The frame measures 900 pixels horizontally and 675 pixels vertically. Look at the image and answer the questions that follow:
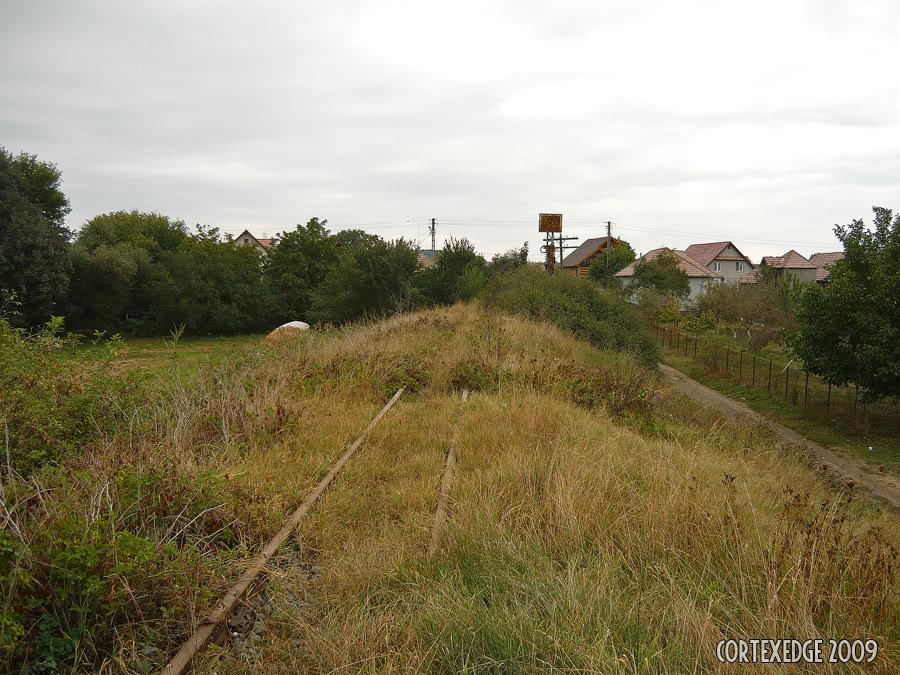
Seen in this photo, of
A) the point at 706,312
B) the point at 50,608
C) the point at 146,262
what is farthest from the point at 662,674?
the point at 146,262

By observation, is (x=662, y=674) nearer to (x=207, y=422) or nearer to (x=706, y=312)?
(x=207, y=422)

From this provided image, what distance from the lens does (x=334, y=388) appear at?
8.87 meters

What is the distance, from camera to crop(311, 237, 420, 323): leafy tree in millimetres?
37938

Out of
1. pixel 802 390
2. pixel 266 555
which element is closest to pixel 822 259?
pixel 802 390

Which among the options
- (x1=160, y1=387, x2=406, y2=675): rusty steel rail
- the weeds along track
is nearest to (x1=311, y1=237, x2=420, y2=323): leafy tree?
the weeds along track

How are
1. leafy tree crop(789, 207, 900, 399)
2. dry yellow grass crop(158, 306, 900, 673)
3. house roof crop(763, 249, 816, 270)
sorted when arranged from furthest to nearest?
house roof crop(763, 249, 816, 270) → leafy tree crop(789, 207, 900, 399) → dry yellow grass crop(158, 306, 900, 673)

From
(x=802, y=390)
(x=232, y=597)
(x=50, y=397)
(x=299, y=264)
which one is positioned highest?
(x=299, y=264)

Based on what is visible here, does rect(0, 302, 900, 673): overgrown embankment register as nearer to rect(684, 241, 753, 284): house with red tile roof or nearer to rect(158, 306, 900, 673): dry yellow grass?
rect(158, 306, 900, 673): dry yellow grass

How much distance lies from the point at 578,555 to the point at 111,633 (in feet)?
8.64

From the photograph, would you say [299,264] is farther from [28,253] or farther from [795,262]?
[795,262]

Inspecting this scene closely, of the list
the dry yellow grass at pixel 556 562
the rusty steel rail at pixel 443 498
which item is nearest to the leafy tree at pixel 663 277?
the rusty steel rail at pixel 443 498

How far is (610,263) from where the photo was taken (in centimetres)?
6188

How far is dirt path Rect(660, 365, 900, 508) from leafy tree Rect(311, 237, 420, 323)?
18.9 m

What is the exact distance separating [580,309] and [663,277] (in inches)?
1079
